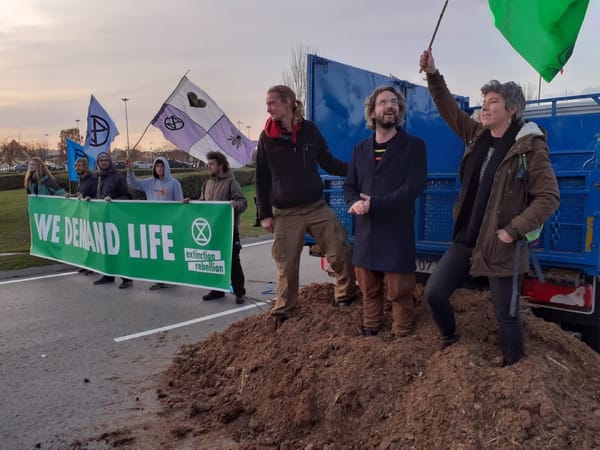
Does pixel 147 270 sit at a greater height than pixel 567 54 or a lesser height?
lesser

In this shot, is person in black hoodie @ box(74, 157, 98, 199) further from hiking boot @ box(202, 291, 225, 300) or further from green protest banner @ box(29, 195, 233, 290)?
hiking boot @ box(202, 291, 225, 300)

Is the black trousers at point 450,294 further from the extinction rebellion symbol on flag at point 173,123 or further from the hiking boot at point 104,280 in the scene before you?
the hiking boot at point 104,280

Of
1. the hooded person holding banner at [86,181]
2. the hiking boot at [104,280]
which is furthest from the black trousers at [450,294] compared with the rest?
the hooded person holding banner at [86,181]

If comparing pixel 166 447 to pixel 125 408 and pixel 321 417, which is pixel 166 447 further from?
pixel 321 417

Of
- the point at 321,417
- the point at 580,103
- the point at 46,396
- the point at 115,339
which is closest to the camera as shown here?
the point at 321,417

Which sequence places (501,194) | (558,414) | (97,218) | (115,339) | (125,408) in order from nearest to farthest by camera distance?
(558,414)
(501,194)
(125,408)
(115,339)
(97,218)

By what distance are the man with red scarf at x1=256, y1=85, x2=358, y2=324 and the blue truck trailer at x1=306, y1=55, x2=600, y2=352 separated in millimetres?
742

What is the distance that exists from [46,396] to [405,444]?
3.05m

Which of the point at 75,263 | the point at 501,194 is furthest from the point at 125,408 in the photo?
the point at 75,263

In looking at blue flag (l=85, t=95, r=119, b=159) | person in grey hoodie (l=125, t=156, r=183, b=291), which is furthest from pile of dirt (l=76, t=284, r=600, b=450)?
blue flag (l=85, t=95, r=119, b=159)

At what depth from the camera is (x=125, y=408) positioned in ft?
13.2

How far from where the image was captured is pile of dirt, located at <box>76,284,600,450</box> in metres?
2.89

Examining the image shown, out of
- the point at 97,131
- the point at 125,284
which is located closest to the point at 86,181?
the point at 97,131

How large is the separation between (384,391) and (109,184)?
6.34m
